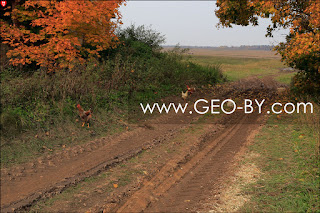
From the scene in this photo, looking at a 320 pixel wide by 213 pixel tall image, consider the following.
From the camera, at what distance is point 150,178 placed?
5992 mm

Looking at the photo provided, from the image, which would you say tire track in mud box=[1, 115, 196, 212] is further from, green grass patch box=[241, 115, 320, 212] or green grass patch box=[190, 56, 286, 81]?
green grass patch box=[190, 56, 286, 81]

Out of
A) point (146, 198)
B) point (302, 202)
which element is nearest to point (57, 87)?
point (146, 198)

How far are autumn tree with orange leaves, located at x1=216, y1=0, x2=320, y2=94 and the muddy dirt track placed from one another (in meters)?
3.50

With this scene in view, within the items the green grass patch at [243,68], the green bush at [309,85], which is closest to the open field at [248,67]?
the green grass patch at [243,68]

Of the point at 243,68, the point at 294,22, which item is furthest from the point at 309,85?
the point at 243,68

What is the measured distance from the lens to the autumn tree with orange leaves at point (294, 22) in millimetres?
9836

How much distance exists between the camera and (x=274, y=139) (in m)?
8.57

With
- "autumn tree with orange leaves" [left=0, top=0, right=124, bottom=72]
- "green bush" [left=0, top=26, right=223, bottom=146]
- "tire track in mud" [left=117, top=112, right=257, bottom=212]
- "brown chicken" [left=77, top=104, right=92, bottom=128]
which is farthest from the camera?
"autumn tree with orange leaves" [left=0, top=0, right=124, bottom=72]

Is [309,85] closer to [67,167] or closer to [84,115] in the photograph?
[84,115]

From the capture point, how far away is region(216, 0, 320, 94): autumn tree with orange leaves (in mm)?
9836

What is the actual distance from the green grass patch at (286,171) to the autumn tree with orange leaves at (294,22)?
3004 mm

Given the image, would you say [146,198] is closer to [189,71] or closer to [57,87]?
[57,87]

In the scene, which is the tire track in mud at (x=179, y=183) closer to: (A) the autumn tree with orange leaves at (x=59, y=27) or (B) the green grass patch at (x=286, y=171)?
(B) the green grass patch at (x=286, y=171)

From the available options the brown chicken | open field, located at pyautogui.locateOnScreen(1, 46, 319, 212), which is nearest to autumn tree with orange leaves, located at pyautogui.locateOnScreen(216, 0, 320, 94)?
open field, located at pyautogui.locateOnScreen(1, 46, 319, 212)
